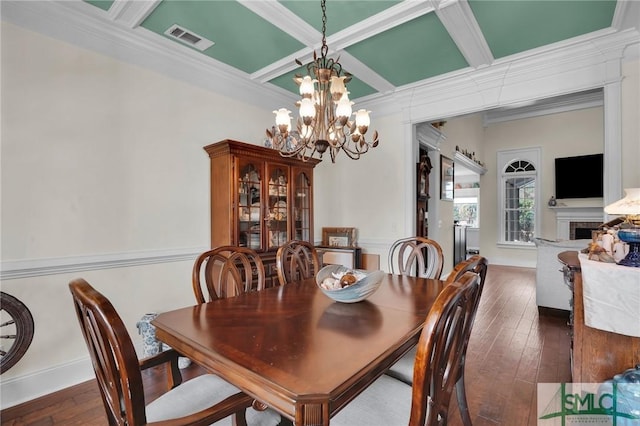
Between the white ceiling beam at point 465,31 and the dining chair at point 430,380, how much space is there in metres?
2.13

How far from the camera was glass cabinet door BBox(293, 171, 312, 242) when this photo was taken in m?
3.58

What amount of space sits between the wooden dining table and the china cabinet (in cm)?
127

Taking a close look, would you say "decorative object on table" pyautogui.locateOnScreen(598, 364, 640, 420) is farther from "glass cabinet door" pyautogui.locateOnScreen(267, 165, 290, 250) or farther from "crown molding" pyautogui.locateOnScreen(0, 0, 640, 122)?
"glass cabinet door" pyautogui.locateOnScreen(267, 165, 290, 250)

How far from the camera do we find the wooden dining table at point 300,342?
0.87m

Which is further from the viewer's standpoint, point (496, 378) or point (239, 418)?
point (496, 378)

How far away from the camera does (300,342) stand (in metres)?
1.14

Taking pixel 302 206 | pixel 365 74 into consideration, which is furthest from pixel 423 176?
pixel 302 206

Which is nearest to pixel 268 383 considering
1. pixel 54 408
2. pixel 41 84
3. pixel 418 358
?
pixel 418 358

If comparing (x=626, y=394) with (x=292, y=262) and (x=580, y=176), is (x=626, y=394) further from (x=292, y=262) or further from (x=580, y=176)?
(x=580, y=176)

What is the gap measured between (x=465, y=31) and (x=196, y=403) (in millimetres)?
3157

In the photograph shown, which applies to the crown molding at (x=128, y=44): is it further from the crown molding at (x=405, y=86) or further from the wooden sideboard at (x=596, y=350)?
the wooden sideboard at (x=596, y=350)

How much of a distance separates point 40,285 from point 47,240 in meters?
0.32

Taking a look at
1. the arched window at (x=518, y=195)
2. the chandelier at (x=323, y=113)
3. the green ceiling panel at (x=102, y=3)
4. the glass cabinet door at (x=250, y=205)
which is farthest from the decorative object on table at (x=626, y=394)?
the arched window at (x=518, y=195)

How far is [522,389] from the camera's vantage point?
214 cm
